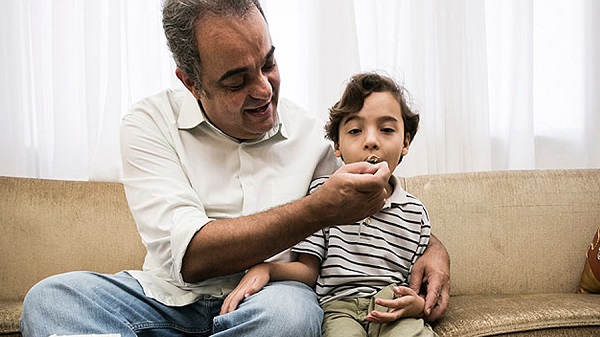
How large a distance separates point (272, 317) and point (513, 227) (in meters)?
1.12

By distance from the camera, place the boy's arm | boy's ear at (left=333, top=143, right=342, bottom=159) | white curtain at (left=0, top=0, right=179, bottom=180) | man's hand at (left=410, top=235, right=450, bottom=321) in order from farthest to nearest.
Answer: white curtain at (left=0, top=0, right=179, bottom=180) → boy's ear at (left=333, top=143, right=342, bottom=159) → man's hand at (left=410, top=235, right=450, bottom=321) → the boy's arm

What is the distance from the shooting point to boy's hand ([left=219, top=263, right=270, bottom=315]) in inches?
68.4

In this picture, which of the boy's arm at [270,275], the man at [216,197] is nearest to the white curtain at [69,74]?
the man at [216,197]

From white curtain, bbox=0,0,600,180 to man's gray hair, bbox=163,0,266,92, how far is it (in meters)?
0.93

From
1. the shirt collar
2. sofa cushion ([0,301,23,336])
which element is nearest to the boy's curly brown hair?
the shirt collar

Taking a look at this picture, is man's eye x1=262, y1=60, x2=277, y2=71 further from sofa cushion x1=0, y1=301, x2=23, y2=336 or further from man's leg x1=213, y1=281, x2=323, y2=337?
sofa cushion x1=0, y1=301, x2=23, y2=336

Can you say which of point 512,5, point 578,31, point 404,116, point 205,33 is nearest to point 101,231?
point 205,33

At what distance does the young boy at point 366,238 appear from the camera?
191 cm

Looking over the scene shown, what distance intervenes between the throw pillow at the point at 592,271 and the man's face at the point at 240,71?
109 centimetres

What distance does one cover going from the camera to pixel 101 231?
8.29 ft

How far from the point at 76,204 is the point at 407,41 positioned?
134 cm

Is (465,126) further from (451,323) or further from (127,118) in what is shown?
(127,118)

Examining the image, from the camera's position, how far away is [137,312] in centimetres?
181

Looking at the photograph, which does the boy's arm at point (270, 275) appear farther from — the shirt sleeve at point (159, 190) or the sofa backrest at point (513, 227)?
the sofa backrest at point (513, 227)
